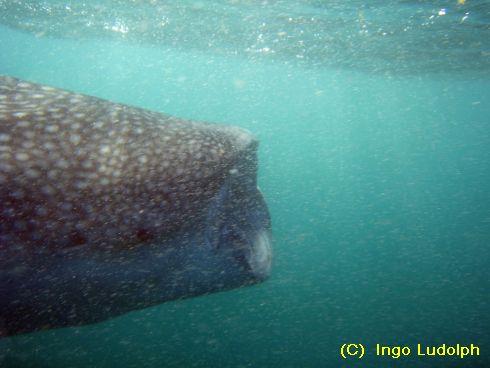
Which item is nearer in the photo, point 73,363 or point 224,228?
point 224,228

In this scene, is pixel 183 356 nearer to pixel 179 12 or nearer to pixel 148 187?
pixel 148 187

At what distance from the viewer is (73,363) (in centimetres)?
802

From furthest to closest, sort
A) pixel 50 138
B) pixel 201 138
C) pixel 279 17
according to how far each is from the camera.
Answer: pixel 279 17 < pixel 201 138 < pixel 50 138

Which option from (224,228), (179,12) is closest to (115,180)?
(224,228)

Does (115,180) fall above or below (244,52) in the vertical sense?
below

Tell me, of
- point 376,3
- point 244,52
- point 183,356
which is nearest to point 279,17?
point 376,3

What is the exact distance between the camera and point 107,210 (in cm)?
216

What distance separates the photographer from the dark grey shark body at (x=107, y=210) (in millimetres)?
2062

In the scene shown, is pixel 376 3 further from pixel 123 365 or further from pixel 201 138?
pixel 123 365

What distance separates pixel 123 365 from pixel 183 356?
1.78 meters

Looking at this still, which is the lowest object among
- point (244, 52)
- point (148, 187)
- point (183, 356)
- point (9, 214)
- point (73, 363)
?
point (183, 356)

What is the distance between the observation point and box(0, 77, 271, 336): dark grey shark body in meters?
2.06

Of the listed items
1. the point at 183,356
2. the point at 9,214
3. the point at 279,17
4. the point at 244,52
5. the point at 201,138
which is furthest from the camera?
the point at 244,52

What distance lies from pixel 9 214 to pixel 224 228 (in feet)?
4.68
